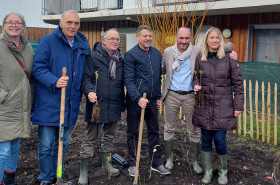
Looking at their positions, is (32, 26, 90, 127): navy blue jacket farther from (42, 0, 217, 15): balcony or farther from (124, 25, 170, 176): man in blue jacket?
(42, 0, 217, 15): balcony

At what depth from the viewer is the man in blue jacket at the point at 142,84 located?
3.30 meters

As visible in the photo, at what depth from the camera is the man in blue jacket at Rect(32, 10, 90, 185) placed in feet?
9.32

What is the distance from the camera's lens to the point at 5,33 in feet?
8.91

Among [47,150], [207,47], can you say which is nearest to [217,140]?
[207,47]

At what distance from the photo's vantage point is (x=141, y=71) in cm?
335

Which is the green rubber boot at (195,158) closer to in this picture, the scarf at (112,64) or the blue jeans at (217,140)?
the blue jeans at (217,140)

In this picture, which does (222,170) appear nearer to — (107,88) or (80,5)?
(107,88)

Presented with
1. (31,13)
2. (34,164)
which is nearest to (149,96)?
(34,164)

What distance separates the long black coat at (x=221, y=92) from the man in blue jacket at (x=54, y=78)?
152 centimetres

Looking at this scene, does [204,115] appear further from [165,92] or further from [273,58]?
[273,58]

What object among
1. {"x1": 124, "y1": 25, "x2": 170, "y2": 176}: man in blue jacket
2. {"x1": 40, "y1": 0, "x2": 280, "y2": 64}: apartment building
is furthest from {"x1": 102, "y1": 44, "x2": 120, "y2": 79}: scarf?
{"x1": 40, "y1": 0, "x2": 280, "y2": 64}: apartment building

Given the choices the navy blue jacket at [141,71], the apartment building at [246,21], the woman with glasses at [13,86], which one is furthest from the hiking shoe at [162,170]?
the apartment building at [246,21]

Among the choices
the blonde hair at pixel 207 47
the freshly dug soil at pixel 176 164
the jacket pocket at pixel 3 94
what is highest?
the blonde hair at pixel 207 47

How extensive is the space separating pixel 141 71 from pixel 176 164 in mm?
1524
